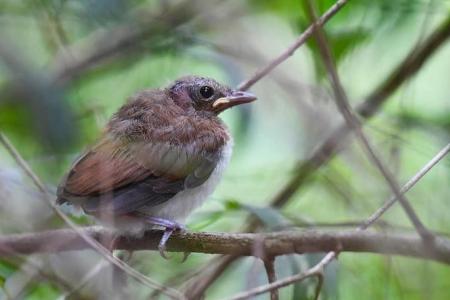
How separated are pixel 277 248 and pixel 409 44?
2.73 meters

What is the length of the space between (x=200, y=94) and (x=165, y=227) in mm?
974

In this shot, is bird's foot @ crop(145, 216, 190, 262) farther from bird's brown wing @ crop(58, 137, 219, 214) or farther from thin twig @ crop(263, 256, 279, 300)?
thin twig @ crop(263, 256, 279, 300)

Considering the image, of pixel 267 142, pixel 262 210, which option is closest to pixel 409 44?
pixel 267 142

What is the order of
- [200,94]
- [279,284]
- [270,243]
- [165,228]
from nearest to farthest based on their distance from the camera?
[279,284] < [270,243] < [165,228] < [200,94]

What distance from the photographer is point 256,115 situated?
4.44m

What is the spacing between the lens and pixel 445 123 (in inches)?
166

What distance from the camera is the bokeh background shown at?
2.97 m

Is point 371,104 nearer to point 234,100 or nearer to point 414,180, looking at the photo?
point 234,100

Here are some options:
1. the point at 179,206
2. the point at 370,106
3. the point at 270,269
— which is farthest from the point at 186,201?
the point at 370,106

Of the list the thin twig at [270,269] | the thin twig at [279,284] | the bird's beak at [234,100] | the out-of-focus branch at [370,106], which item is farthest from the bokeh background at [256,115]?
the thin twig at [279,284]

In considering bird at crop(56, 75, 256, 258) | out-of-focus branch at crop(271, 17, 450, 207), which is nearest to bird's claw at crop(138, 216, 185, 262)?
bird at crop(56, 75, 256, 258)

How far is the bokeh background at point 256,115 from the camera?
9.73ft

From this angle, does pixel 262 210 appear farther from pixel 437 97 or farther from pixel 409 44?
pixel 437 97

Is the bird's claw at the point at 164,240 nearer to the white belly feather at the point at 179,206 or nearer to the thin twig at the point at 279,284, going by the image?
the white belly feather at the point at 179,206
